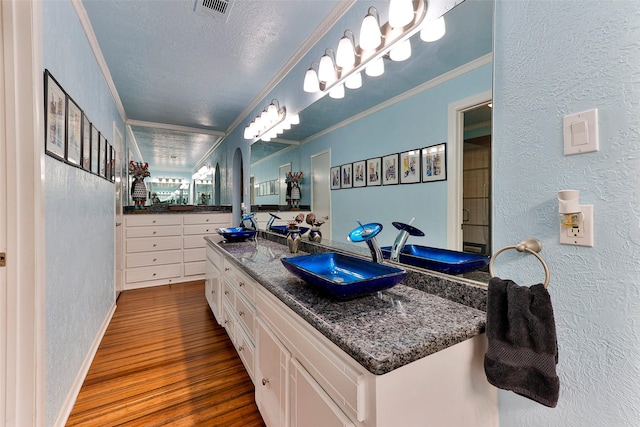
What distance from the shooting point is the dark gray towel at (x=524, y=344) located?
68 cm

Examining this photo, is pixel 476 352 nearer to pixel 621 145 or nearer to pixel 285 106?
pixel 621 145

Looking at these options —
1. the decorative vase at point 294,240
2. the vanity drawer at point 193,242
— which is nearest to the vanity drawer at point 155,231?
the vanity drawer at point 193,242

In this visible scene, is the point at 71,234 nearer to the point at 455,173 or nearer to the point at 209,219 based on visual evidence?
the point at 455,173

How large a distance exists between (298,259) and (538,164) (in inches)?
39.7

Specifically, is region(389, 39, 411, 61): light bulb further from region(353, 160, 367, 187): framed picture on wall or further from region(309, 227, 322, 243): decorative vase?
region(309, 227, 322, 243): decorative vase

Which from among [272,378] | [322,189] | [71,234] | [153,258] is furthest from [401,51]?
[153,258]

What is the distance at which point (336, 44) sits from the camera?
1.86 meters

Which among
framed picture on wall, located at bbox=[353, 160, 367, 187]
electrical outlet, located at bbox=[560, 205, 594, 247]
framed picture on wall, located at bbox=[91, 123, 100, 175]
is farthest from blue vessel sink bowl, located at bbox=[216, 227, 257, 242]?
electrical outlet, located at bbox=[560, 205, 594, 247]

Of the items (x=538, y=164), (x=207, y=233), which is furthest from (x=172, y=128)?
(x=538, y=164)

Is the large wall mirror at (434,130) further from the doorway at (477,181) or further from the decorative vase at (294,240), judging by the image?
the decorative vase at (294,240)

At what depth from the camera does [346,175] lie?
5.44 ft

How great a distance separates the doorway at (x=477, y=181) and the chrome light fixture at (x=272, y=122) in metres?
1.52

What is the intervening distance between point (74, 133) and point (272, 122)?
1.52 meters

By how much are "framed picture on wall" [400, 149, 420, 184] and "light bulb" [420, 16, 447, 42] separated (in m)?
0.47
